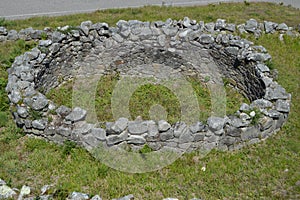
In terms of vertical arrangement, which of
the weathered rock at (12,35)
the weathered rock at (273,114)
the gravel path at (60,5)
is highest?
the gravel path at (60,5)

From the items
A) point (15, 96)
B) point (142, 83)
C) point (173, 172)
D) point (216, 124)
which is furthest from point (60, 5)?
point (173, 172)

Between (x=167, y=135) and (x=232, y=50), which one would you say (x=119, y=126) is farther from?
(x=232, y=50)

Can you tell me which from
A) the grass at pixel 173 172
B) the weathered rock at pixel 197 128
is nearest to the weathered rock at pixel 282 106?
the grass at pixel 173 172

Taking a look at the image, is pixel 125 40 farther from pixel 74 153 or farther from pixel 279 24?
pixel 279 24

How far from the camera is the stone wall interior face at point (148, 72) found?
37.8 ft

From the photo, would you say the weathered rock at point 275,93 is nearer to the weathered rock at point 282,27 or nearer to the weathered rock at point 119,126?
the weathered rock at point 119,126

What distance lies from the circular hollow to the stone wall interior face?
31 mm

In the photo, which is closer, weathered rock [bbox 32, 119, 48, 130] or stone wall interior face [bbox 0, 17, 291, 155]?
stone wall interior face [bbox 0, 17, 291, 155]

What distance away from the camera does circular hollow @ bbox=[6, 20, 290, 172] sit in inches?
452

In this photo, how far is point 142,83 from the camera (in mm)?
15578

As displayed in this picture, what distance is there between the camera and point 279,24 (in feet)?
60.5

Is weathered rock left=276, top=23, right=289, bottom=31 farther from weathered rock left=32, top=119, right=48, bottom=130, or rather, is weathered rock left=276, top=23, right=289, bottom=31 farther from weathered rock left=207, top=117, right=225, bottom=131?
weathered rock left=32, top=119, right=48, bottom=130

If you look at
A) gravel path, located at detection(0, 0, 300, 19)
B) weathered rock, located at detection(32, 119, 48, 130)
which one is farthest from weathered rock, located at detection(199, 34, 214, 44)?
gravel path, located at detection(0, 0, 300, 19)

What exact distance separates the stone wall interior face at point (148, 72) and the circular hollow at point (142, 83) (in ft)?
0.10
